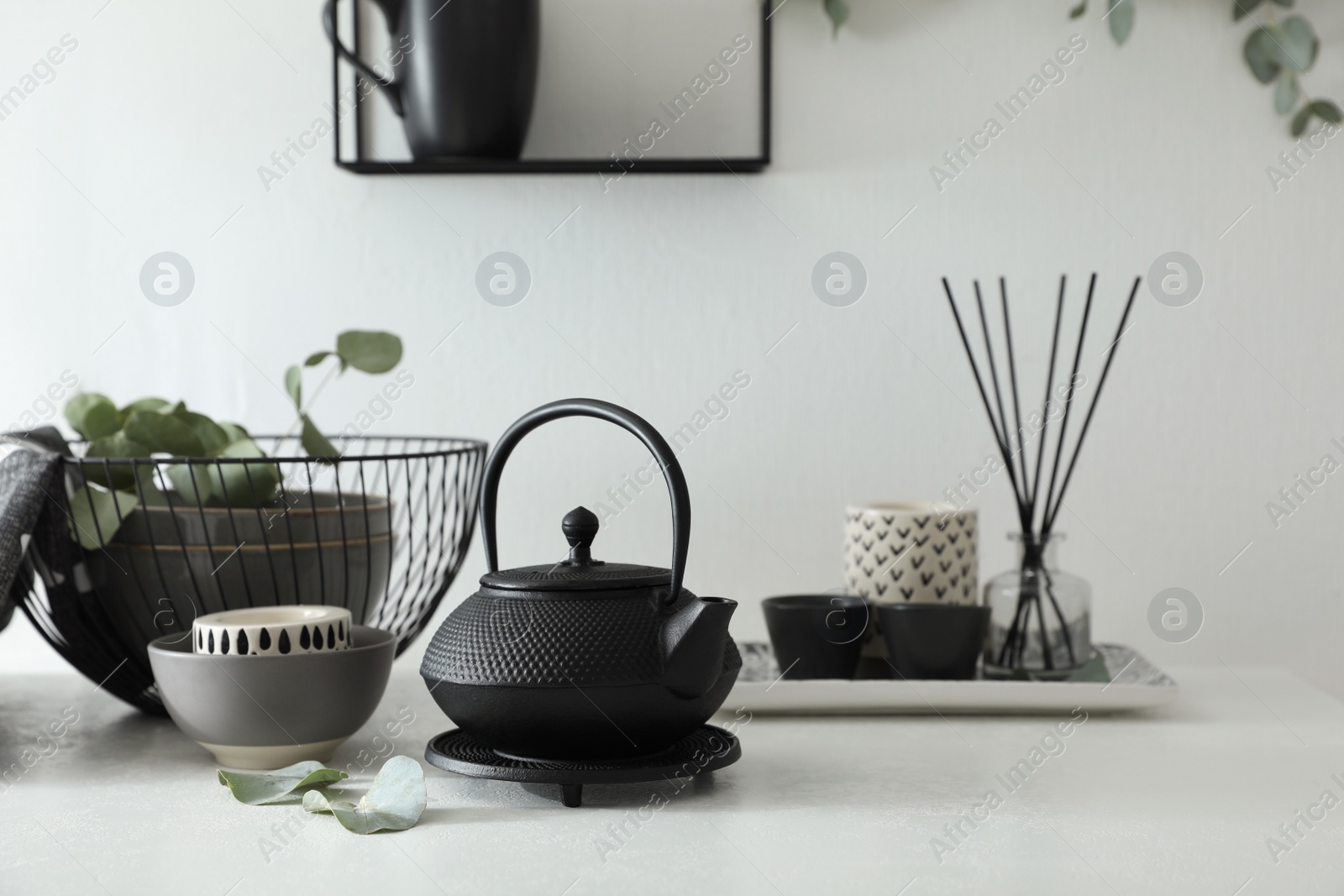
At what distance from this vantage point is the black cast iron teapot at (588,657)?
0.60 meters

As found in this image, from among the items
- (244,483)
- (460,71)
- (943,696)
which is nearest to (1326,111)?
(943,696)

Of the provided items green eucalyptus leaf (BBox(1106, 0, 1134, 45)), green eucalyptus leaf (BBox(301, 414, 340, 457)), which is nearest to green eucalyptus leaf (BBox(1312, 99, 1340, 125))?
green eucalyptus leaf (BBox(1106, 0, 1134, 45))

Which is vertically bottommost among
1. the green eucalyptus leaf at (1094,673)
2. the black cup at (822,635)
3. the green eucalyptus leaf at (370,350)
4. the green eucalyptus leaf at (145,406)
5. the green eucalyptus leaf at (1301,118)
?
the green eucalyptus leaf at (1094,673)

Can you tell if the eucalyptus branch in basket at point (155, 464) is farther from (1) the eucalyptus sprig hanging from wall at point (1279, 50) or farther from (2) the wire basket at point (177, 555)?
(1) the eucalyptus sprig hanging from wall at point (1279, 50)

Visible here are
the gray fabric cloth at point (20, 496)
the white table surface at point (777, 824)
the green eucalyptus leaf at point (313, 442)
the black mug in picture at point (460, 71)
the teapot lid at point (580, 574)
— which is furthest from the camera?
the black mug in picture at point (460, 71)

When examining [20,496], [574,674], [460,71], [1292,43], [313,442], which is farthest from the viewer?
[1292,43]

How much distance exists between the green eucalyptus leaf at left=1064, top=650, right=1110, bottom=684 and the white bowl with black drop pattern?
55 cm

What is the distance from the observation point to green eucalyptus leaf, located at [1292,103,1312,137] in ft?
3.70

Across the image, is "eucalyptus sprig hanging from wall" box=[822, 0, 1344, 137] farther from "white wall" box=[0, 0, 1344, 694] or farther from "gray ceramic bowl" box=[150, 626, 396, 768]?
"gray ceramic bowl" box=[150, 626, 396, 768]

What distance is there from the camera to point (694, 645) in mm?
614

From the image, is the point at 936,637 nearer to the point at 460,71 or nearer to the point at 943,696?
the point at 943,696

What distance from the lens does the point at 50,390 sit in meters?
1.21

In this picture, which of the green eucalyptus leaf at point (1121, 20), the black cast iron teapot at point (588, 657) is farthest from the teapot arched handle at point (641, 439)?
the green eucalyptus leaf at point (1121, 20)

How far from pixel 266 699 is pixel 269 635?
0.04 m
